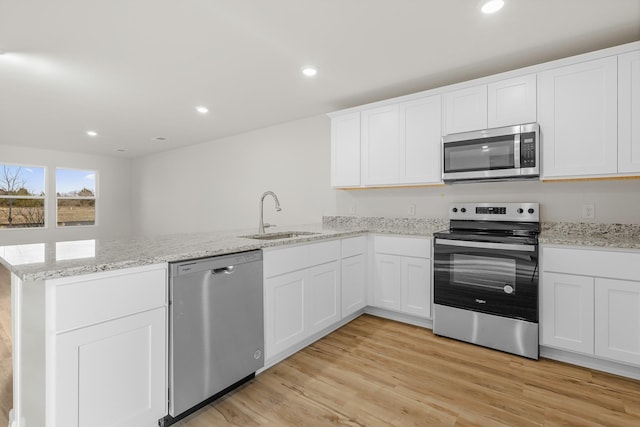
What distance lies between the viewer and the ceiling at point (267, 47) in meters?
1.93

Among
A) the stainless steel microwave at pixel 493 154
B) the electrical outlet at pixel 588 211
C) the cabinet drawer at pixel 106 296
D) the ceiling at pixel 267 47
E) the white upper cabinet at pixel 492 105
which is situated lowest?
the cabinet drawer at pixel 106 296

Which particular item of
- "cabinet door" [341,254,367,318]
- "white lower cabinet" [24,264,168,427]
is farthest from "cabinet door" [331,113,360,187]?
"white lower cabinet" [24,264,168,427]

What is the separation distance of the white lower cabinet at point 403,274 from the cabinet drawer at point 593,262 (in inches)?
35.4

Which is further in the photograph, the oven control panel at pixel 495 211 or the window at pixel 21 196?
the window at pixel 21 196

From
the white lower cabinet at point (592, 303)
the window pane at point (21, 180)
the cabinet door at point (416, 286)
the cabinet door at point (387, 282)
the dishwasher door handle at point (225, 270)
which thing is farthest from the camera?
the window pane at point (21, 180)

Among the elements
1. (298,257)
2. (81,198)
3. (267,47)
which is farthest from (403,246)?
(81,198)

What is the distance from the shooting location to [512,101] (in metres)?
2.55

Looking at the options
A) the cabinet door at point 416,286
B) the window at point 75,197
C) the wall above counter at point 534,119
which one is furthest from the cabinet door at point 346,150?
the window at point 75,197

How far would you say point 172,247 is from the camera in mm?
1839

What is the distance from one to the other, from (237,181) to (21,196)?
4.66 metres

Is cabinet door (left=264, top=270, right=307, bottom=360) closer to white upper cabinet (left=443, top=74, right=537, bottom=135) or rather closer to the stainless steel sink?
the stainless steel sink

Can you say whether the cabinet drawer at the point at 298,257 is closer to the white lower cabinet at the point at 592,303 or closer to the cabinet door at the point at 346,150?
the cabinet door at the point at 346,150

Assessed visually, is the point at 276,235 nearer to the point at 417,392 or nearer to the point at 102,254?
the point at 102,254

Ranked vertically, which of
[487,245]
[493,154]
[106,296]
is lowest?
[106,296]
